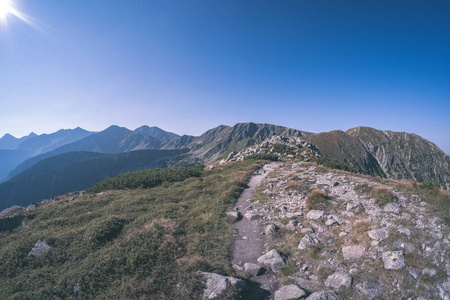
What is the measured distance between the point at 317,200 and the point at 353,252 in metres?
5.46

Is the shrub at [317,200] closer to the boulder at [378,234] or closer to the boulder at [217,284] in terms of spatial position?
the boulder at [378,234]

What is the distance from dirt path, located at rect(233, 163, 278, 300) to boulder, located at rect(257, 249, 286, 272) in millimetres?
326

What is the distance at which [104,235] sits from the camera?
1189 centimetres

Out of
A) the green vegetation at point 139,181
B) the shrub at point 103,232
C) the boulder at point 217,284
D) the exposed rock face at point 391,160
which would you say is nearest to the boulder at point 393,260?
the boulder at point 217,284

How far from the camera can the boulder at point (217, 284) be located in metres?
7.51

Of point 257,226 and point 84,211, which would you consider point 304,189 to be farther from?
point 84,211

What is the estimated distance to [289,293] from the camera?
7445 millimetres

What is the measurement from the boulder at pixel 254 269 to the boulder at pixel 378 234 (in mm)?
5782

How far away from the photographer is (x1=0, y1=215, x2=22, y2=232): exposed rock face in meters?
15.2

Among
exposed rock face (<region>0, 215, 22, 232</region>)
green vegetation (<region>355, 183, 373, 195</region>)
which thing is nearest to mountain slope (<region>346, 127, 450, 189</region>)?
green vegetation (<region>355, 183, 373, 195</region>)

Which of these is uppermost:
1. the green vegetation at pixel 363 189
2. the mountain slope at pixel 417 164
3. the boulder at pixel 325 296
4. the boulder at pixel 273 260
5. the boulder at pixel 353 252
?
the green vegetation at pixel 363 189

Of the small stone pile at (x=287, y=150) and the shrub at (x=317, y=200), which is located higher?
the small stone pile at (x=287, y=150)

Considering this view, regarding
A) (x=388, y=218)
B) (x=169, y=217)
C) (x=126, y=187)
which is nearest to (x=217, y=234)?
(x=169, y=217)

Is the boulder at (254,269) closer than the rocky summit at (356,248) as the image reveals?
No
